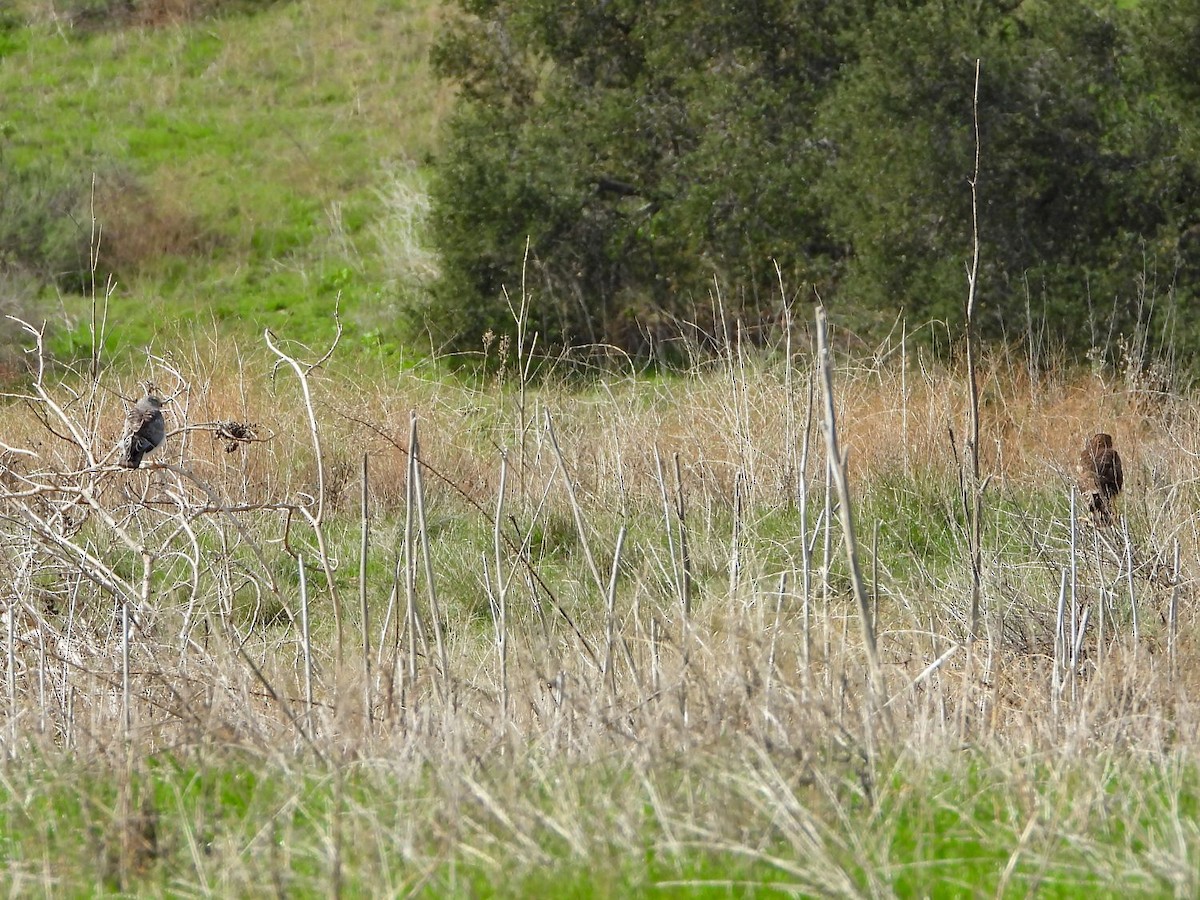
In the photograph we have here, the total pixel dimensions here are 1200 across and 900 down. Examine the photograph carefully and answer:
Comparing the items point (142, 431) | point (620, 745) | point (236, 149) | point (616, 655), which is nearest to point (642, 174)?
point (236, 149)

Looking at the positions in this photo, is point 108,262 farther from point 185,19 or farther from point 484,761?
point 484,761

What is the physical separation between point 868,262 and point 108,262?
924cm

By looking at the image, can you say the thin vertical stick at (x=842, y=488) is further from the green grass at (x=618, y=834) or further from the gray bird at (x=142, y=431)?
the gray bird at (x=142, y=431)

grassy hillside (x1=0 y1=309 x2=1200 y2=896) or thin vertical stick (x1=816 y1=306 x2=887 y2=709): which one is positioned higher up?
thin vertical stick (x1=816 y1=306 x2=887 y2=709)

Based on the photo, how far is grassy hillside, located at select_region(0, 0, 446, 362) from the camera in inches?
588

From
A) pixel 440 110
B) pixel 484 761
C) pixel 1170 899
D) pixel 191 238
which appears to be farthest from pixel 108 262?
pixel 1170 899

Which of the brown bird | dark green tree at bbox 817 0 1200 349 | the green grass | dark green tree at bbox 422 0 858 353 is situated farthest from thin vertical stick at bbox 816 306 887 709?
dark green tree at bbox 422 0 858 353

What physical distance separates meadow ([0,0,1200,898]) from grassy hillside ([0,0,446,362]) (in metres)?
4.63

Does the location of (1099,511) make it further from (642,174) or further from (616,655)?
(642,174)

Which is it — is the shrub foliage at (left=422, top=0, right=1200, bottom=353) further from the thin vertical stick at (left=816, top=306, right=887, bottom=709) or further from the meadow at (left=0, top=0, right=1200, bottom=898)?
the thin vertical stick at (left=816, top=306, right=887, bottom=709)

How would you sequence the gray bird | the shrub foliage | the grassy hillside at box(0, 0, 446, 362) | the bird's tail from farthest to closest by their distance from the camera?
the grassy hillside at box(0, 0, 446, 362), the shrub foliage, the bird's tail, the gray bird

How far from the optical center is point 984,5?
11008 mm

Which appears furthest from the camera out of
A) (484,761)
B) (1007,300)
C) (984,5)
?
(984,5)

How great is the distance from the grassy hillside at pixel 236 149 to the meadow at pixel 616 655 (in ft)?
15.2
